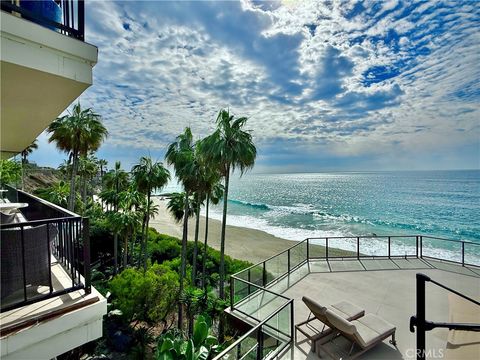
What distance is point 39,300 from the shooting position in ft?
7.65

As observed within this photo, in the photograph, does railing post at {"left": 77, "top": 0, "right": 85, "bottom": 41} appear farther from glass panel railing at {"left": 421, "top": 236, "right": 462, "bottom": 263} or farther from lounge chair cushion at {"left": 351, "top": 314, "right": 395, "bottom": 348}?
glass panel railing at {"left": 421, "top": 236, "right": 462, "bottom": 263}

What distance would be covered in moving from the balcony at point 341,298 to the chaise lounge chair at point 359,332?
0.37 ft

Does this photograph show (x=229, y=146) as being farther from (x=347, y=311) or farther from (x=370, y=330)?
(x=370, y=330)

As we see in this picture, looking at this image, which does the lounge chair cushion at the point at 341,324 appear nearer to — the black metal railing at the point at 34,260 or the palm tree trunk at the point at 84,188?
the black metal railing at the point at 34,260

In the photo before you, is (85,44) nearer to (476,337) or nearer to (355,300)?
(476,337)

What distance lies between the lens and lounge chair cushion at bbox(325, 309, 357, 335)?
14.0 feet

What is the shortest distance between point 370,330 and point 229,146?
30.4ft

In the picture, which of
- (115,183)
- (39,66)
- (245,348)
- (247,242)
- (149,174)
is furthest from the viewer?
(247,242)

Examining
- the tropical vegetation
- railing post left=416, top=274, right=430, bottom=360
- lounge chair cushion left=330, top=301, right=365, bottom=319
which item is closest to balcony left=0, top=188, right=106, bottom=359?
railing post left=416, top=274, right=430, bottom=360

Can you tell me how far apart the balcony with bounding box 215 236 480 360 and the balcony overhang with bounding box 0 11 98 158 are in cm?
343

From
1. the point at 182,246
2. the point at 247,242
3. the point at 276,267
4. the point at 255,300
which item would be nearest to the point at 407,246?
the point at 276,267

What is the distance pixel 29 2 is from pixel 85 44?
1.92 ft

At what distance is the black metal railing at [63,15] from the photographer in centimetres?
207

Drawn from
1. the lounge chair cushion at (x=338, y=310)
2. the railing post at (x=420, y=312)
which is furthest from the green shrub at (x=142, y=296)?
the railing post at (x=420, y=312)
